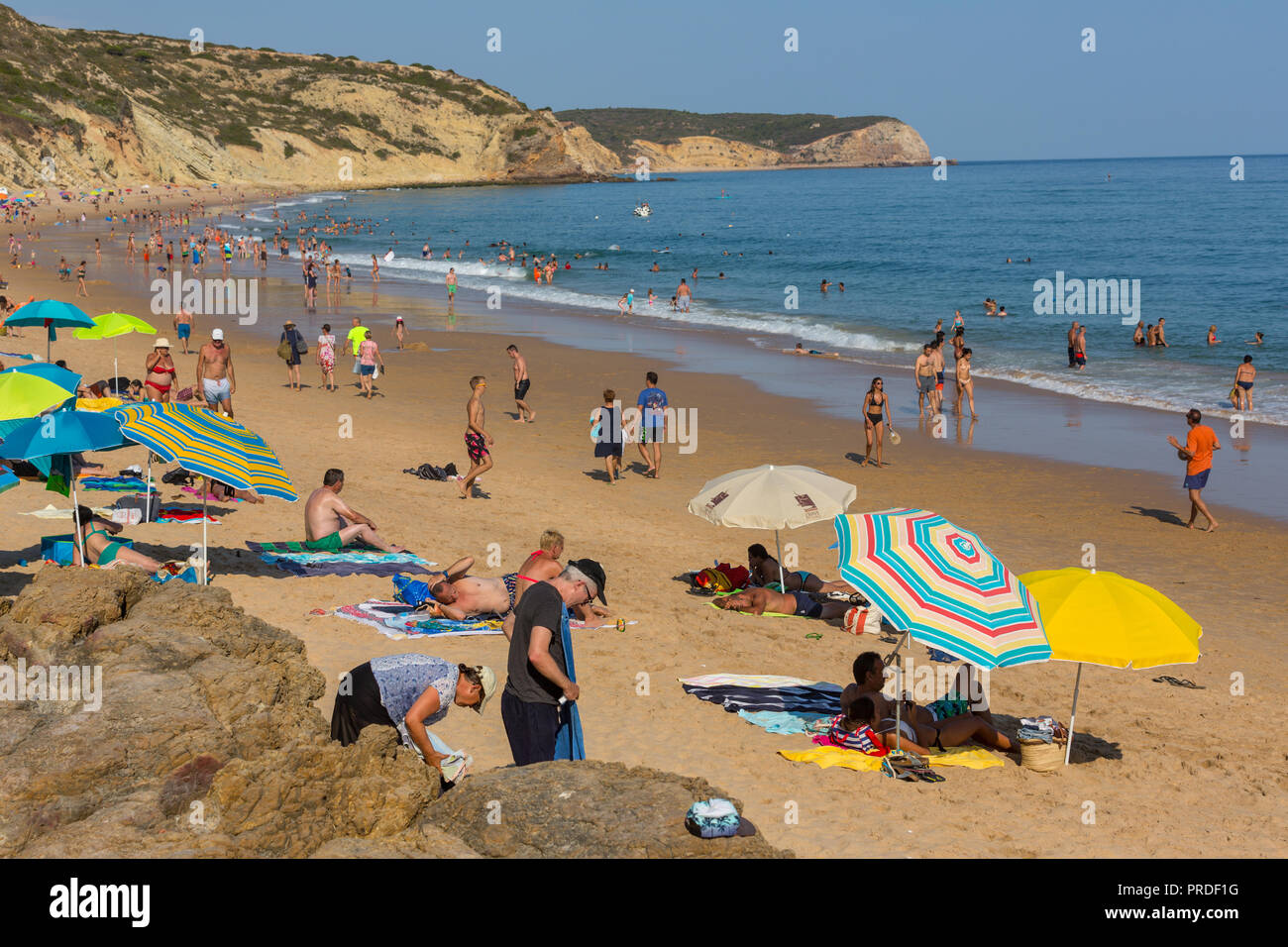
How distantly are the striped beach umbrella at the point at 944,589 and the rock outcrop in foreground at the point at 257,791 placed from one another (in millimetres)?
2615

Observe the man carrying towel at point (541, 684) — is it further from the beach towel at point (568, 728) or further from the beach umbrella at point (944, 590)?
the beach umbrella at point (944, 590)

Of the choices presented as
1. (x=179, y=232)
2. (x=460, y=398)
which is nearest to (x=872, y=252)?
(x=179, y=232)

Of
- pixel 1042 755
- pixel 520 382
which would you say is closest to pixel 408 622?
pixel 1042 755

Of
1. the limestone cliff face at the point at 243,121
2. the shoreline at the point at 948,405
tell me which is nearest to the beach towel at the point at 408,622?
the shoreline at the point at 948,405

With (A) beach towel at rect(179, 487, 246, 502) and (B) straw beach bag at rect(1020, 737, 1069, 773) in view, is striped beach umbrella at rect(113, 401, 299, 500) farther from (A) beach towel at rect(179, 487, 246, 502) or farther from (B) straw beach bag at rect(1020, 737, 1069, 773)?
(B) straw beach bag at rect(1020, 737, 1069, 773)

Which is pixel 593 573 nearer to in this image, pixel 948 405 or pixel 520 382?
pixel 520 382

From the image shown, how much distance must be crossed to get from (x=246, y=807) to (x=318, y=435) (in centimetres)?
1428

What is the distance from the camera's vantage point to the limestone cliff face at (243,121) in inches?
3391

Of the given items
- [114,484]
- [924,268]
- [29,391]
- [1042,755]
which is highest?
[924,268]

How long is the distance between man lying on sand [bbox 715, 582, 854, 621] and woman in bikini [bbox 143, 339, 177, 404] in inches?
361

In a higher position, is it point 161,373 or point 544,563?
point 161,373

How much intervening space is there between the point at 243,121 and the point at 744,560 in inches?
5281

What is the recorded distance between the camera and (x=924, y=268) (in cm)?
5419
